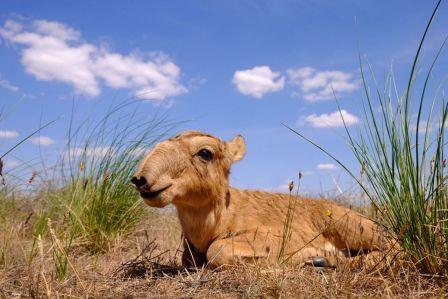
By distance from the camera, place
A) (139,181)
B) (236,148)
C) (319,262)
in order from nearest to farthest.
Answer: (139,181) → (319,262) → (236,148)

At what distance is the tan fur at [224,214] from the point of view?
4.68 meters

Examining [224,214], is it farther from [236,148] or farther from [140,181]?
[140,181]

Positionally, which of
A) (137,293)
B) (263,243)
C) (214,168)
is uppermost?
(214,168)

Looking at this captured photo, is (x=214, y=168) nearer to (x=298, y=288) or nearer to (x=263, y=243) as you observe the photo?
(x=263, y=243)

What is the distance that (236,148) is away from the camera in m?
5.83

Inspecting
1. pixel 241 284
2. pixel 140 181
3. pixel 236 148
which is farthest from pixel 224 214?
pixel 241 284

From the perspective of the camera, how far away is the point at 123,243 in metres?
7.78

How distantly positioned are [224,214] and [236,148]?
919 mm

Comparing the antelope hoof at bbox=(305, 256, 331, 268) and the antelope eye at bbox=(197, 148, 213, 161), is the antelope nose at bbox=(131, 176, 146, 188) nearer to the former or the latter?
the antelope eye at bbox=(197, 148, 213, 161)

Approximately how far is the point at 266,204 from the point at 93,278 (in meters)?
2.25

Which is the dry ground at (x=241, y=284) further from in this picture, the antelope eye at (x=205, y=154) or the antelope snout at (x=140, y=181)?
the antelope eye at (x=205, y=154)

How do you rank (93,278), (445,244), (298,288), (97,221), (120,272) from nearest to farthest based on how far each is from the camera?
(298,288)
(445,244)
(93,278)
(120,272)
(97,221)

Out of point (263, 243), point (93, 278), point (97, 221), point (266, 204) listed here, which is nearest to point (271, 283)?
point (263, 243)

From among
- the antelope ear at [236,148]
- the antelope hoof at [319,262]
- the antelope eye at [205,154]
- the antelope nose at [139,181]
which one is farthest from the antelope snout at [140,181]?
the antelope hoof at [319,262]
